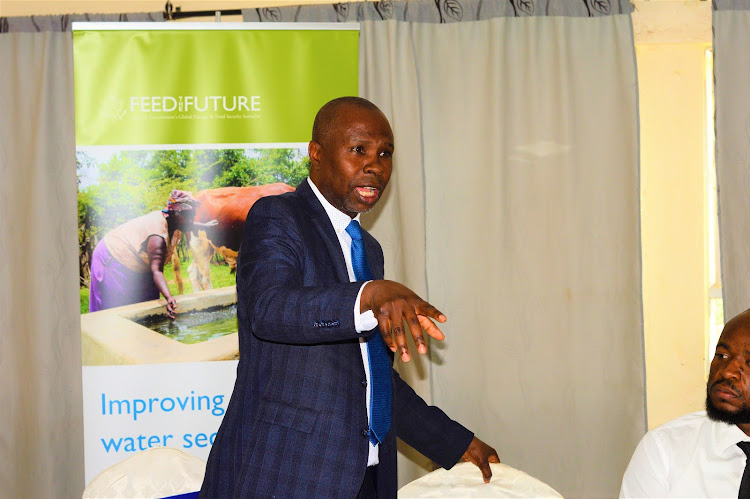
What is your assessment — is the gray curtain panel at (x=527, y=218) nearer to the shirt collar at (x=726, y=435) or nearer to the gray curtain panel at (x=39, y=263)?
the gray curtain panel at (x=39, y=263)

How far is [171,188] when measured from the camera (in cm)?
396

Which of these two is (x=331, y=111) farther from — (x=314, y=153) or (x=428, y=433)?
(x=428, y=433)

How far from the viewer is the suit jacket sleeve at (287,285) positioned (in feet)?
4.44

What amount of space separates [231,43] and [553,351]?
97.1 inches

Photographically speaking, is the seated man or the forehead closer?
the forehead

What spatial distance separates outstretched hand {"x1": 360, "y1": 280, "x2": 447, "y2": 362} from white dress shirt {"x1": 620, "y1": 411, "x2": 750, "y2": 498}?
4.97 feet

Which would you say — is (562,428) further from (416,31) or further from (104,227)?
(104,227)

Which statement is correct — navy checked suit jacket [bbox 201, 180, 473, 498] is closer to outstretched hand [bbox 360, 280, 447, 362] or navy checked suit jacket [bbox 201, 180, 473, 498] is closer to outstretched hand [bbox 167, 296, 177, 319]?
outstretched hand [bbox 360, 280, 447, 362]

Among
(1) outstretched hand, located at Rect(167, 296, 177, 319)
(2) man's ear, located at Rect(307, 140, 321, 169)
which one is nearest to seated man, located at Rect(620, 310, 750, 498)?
(2) man's ear, located at Rect(307, 140, 321, 169)

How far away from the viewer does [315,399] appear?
5.37 feet

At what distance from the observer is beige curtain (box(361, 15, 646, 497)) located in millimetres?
4340

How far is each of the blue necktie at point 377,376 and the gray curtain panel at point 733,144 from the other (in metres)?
3.19

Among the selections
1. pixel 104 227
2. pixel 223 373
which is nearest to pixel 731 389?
pixel 223 373

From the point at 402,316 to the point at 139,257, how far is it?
300cm
